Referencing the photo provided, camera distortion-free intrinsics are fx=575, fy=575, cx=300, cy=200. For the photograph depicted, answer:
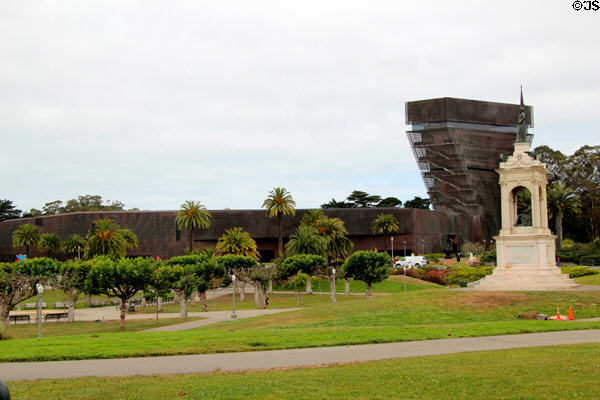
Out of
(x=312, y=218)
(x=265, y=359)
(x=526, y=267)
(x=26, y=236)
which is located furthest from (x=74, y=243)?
(x=265, y=359)

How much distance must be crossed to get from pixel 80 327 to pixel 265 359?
34185 mm

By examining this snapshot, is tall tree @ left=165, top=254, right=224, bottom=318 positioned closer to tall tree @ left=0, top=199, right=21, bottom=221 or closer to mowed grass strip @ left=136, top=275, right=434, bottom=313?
mowed grass strip @ left=136, top=275, right=434, bottom=313

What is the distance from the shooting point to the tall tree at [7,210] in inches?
5394

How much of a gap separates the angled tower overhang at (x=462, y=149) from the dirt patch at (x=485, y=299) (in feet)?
308

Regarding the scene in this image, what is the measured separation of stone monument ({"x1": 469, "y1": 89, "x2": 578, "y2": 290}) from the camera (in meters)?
38.0

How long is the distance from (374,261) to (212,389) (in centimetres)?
5154

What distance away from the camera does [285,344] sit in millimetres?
19703

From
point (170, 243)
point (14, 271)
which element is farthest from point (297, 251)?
point (14, 271)

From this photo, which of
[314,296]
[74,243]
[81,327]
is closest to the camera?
[81,327]

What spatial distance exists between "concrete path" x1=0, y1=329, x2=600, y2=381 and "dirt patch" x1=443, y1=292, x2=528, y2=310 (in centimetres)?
1060

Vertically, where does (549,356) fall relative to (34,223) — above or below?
below

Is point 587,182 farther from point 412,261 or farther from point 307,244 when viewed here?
point 307,244

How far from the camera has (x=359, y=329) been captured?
23.6m

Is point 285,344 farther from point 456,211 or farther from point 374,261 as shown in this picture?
point 456,211
